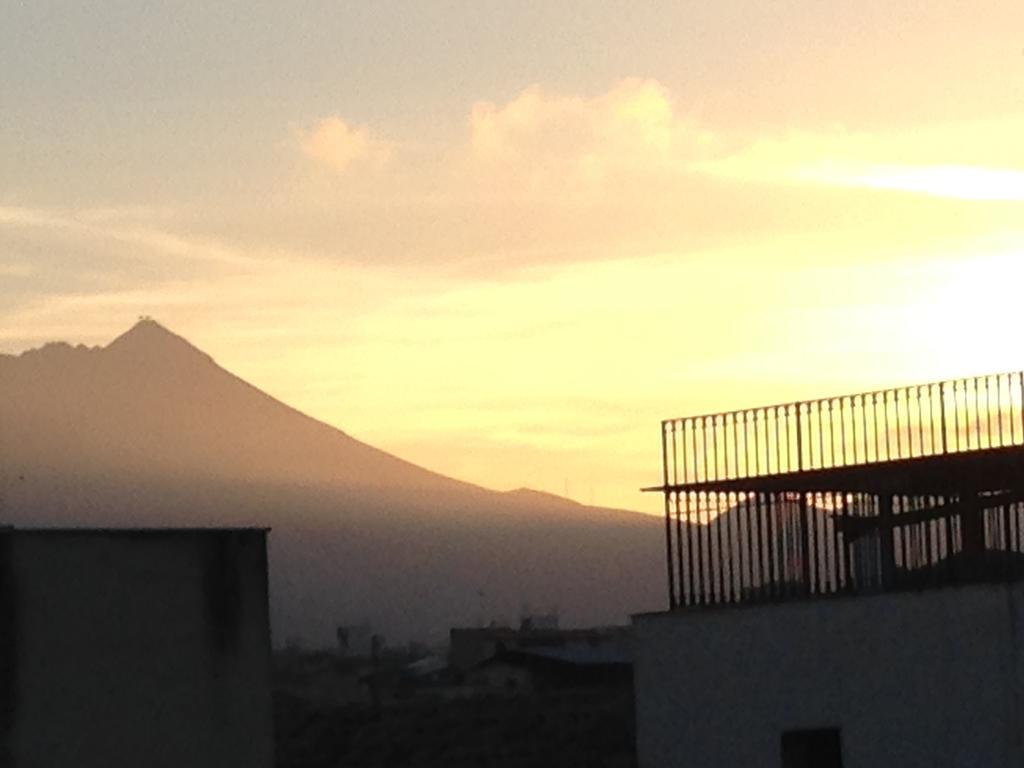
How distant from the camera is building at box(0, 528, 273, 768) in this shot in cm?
2192

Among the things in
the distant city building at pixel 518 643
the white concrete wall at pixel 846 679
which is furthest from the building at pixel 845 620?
the distant city building at pixel 518 643

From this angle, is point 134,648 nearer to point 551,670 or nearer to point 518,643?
point 551,670

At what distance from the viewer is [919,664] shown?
30953 mm

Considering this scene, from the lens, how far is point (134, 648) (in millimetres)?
22500

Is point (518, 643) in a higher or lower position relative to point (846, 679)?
lower

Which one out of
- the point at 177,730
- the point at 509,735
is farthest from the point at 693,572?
the point at 509,735

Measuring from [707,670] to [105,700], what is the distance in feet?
41.7

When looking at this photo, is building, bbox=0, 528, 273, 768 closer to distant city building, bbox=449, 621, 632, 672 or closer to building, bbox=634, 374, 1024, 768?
building, bbox=634, 374, 1024, 768

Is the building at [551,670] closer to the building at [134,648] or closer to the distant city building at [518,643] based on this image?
the distant city building at [518,643]

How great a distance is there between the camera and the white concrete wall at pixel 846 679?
3019 cm

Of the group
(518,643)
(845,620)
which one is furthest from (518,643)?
(845,620)

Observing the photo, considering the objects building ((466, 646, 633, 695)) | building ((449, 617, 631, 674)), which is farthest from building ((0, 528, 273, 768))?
building ((449, 617, 631, 674))

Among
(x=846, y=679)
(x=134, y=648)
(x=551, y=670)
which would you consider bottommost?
(x=551, y=670)

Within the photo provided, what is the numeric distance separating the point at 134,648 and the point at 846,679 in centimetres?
1192
